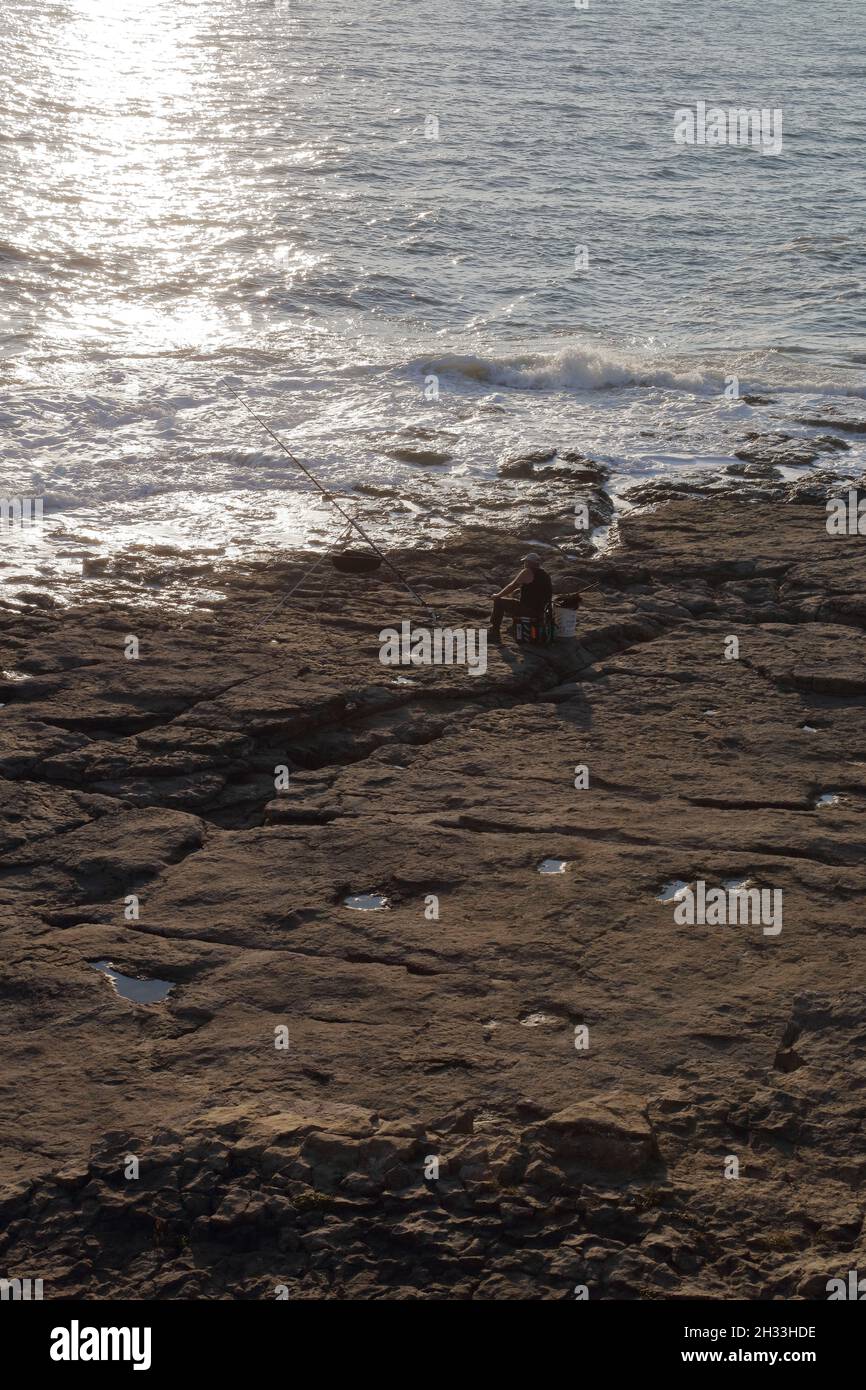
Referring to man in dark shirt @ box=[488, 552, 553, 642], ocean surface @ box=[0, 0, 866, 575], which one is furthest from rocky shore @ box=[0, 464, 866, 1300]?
ocean surface @ box=[0, 0, 866, 575]

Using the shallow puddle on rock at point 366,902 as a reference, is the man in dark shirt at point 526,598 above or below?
above

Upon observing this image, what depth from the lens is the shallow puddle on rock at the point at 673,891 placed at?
761 cm

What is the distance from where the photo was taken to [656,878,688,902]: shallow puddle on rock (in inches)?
300

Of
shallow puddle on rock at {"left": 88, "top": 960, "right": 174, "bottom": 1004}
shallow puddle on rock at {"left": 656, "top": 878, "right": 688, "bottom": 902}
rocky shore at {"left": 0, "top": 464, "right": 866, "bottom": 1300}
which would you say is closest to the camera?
rocky shore at {"left": 0, "top": 464, "right": 866, "bottom": 1300}

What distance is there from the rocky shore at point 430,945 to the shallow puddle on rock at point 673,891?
66 millimetres

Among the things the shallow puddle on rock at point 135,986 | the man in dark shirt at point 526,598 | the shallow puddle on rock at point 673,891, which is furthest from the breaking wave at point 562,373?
the shallow puddle on rock at point 135,986

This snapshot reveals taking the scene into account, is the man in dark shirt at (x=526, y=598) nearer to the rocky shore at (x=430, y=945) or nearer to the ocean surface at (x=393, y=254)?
the rocky shore at (x=430, y=945)

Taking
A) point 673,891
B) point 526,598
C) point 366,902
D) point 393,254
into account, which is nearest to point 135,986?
point 366,902

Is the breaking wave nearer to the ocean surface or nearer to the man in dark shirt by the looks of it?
the ocean surface

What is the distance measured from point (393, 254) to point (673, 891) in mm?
17295

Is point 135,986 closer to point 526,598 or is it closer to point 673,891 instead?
point 673,891

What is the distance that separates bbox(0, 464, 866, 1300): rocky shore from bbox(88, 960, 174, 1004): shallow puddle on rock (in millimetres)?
51

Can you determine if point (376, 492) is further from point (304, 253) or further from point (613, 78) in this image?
point (613, 78)
